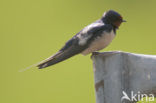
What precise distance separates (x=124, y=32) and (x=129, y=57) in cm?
227

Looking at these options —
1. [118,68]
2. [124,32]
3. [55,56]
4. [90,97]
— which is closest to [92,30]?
[55,56]

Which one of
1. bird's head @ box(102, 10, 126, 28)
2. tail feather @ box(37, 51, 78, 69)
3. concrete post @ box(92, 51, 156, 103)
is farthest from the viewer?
bird's head @ box(102, 10, 126, 28)

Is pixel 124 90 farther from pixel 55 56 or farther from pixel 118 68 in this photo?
pixel 55 56

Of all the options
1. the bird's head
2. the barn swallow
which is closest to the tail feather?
the barn swallow

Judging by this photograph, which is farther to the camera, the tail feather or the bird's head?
the bird's head

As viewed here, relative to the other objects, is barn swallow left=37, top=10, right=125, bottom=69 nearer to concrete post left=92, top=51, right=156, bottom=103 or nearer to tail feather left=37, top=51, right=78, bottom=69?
tail feather left=37, top=51, right=78, bottom=69

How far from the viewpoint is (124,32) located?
3602 millimetres

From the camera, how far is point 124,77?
1.36 m

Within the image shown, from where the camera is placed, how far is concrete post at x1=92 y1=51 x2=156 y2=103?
52.0 inches

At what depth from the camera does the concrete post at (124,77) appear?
1321 millimetres

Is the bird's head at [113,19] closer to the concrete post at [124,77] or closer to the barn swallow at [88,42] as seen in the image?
the barn swallow at [88,42]

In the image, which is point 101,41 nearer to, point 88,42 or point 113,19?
point 88,42

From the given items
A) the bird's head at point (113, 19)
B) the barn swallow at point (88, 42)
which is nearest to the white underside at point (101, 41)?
the barn swallow at point (88, 42)

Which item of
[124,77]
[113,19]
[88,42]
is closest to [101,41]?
[88,42]
